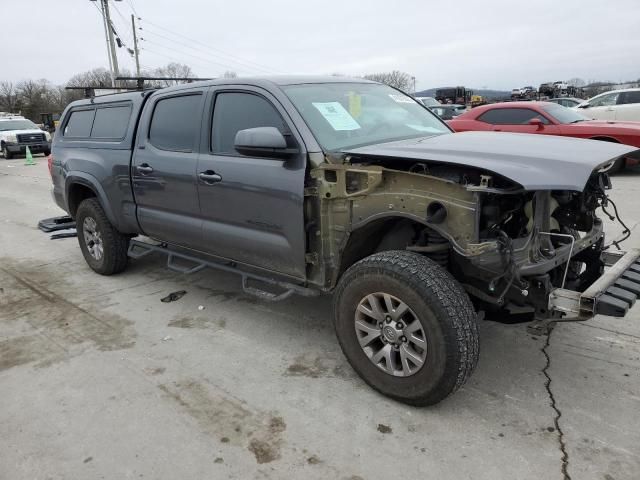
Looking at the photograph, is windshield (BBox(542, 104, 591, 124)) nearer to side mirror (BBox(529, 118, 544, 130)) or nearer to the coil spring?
side mirror (BBox(529, 118, 544, 130))

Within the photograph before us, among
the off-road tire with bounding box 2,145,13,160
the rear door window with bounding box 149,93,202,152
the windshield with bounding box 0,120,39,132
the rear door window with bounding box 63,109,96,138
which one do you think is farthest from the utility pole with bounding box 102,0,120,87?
the rear door window with bounding box 149,93,202,152

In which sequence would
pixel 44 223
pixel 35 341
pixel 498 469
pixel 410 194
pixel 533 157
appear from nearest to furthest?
pixel 498 469, pixel 533 157, pixel 410 194, pixel 35 341, pixel 44 223

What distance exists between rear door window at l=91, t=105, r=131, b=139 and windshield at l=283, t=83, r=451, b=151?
6.65 ft

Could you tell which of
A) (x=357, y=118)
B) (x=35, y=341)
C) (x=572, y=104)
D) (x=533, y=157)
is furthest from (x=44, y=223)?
(x=572, y=104)

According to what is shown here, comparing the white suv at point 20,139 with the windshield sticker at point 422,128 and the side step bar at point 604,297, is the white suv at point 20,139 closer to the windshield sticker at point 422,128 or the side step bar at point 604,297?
the windshield sticker at point 422,128

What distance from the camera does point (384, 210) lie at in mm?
3031

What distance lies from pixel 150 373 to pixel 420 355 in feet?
6.00

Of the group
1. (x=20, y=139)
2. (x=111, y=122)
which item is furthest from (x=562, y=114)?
(x=20, y=139)

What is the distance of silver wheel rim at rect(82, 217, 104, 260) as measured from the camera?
17.9 ft

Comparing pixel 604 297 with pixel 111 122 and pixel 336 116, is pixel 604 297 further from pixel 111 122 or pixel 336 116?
pixel 111 122

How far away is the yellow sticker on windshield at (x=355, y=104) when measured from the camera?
12.3ft

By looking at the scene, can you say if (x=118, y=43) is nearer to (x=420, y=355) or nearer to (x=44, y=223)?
(x=44, y=223)

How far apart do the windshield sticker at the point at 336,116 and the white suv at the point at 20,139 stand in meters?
22.0

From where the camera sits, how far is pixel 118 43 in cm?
3045
